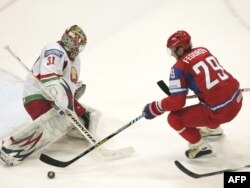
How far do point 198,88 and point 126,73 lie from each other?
143 cm

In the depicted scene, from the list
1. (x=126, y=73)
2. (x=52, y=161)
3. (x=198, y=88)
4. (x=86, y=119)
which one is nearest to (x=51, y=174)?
(x=52, y=161)

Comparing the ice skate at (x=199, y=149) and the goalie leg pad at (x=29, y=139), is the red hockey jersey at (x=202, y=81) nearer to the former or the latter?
the ice skate at (x=199, y=149)

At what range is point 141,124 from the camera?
3.41 metres

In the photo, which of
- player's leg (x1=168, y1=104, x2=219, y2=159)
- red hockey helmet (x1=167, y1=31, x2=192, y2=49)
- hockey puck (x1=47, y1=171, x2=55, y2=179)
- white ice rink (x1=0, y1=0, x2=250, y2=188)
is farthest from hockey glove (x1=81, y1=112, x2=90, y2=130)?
red hockey helmet (x1=167, y1=31, x2=192, y2=49)

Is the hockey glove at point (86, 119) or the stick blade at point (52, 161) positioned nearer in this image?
the stick blade at point (52, 161)

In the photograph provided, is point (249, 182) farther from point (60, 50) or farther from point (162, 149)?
point (60, 50)

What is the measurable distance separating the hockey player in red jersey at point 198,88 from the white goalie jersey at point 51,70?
0.59 meters

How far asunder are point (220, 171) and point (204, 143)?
0.25 meters

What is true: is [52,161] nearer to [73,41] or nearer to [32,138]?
[32,138]

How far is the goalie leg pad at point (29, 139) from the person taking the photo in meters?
→ 2.88

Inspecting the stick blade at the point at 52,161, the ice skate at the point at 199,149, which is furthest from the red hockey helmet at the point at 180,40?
the stick blade at the point at 52,161

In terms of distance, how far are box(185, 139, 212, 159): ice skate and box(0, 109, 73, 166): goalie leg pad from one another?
84 centimetres

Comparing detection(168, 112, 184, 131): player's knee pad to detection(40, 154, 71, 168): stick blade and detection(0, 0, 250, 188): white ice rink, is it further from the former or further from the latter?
detection(40, 154, 71, 168): stick blade

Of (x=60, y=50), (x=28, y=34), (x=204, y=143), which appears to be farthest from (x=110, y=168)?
(x=28, y=34)
